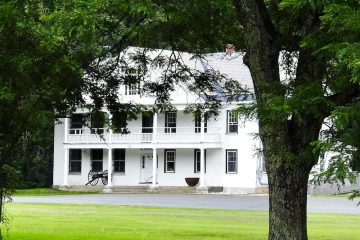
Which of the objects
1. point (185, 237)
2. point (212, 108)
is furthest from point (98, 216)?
point (212, 108)

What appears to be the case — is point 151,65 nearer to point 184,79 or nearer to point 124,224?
point 184,79

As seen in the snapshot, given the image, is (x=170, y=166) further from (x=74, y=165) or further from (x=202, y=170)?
(x=74, y=165)

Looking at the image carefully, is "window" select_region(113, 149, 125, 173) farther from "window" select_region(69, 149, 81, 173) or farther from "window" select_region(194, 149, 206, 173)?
"window" select_region(194, 149, 206, 173)

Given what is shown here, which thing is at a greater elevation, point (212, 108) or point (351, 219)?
point (212, 108)

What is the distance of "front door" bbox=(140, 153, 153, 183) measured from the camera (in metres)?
53.0

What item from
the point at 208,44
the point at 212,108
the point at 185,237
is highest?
the point at 208,44

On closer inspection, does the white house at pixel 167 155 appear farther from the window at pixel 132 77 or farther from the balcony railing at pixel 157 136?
the window at pixel 132 77

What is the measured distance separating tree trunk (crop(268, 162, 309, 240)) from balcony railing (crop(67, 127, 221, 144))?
37.7 m

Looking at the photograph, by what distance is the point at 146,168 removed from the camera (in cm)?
5347

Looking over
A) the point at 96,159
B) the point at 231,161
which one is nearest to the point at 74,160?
the point at 96,159

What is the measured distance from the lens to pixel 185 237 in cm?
2053

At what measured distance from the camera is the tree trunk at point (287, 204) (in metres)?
12.1

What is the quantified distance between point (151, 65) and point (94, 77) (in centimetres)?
198

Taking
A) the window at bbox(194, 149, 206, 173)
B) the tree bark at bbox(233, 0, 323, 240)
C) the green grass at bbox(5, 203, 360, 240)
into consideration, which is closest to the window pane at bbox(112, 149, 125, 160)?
the window at bbox(194, 149, 206, 173)
